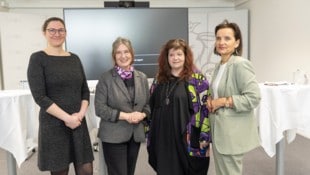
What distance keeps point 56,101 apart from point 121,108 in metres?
0.40

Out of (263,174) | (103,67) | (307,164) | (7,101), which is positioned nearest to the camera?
(7,101)

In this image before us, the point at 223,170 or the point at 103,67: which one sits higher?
the point at 103,67

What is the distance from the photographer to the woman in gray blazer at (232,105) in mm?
1623

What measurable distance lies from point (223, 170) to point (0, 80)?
5145 millimetres

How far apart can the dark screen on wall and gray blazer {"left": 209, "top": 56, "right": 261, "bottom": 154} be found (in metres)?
2.19

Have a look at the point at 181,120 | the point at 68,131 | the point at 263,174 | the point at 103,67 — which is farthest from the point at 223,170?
the point at 103,67

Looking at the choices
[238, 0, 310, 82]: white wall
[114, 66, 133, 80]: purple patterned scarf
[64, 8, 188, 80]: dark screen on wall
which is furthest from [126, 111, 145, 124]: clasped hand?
[238, 0, 310, 82]: white wall

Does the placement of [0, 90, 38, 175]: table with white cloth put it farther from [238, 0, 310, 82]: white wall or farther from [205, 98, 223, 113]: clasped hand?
[238, 0, 310, 82]: white wall

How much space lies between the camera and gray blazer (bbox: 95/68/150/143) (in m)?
1.84

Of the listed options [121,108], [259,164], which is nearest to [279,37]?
[259,164]

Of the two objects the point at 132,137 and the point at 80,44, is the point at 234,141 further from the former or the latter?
the point at 80,44

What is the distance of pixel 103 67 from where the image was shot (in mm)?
3836

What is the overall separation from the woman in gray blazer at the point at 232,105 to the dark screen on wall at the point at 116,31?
215 cm

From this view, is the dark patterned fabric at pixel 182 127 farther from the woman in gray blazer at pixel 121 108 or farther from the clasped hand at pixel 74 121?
the clasped hand at pixel 74 121
